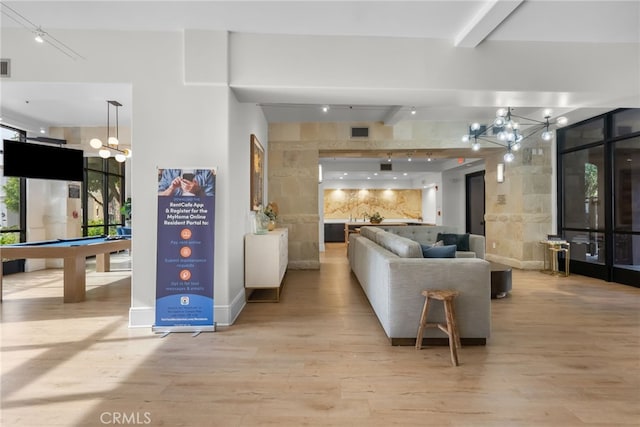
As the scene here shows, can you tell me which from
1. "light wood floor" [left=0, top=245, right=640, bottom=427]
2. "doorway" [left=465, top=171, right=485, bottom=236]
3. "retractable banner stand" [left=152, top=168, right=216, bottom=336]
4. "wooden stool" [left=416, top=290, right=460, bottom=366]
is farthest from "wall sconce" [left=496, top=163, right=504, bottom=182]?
"retractable banner stand" [left=152, top=168, right=216, bottom=336]

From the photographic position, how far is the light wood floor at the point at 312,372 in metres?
2.14

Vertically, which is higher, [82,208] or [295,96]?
[295,96]

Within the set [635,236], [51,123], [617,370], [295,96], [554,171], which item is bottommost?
[617,370]

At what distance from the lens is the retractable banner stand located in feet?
11.7

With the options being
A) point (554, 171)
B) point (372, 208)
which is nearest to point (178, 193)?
point (554, 171)

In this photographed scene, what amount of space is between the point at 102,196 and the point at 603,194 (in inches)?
500

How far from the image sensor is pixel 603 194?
6.23 metres

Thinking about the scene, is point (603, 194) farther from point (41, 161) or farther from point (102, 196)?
point (102, 196)

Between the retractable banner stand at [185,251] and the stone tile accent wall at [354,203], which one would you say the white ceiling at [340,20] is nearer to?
the retractable banner stand at [185,251]

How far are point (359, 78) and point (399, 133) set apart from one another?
385 centimetres

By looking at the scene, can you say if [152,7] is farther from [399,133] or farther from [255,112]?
[399,133]

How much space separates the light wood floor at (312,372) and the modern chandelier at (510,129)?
3245 mm

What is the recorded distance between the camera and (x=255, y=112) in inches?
223

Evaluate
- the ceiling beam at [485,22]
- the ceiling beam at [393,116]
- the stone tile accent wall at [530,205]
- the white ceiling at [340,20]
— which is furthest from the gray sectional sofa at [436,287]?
the stone tile accent wall at [530,205]
